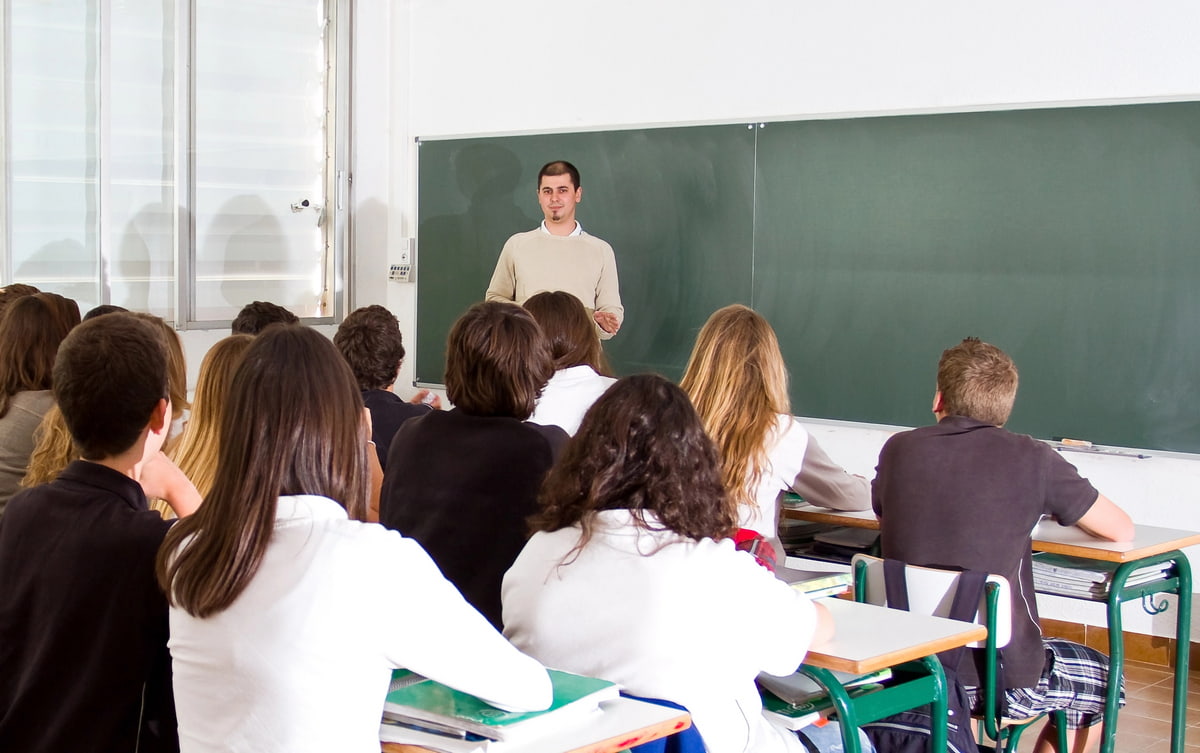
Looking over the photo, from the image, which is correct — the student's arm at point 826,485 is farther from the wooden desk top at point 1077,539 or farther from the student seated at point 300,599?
the student seated at point 300,599

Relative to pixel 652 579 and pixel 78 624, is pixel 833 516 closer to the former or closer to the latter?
pixel 652 579

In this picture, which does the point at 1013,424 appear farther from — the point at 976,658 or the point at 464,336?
the point at 464,336

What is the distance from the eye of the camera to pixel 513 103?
6.50 meters

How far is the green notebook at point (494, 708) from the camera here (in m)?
1.73

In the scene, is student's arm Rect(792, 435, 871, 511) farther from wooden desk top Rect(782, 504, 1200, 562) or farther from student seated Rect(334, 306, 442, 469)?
student seated Rect(334, 306, 442, 469)

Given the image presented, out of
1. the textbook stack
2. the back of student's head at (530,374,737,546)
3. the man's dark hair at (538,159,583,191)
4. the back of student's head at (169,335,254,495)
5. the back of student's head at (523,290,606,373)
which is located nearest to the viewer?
the back of student's head at (530,374,737,546)

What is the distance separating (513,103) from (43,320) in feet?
12.0

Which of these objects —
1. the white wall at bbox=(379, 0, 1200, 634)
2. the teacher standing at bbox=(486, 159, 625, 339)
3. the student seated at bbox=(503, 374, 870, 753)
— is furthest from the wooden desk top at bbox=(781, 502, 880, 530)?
the teacher standing at bbox=(486, 159, 625, 339)

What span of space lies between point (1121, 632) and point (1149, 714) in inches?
49.7

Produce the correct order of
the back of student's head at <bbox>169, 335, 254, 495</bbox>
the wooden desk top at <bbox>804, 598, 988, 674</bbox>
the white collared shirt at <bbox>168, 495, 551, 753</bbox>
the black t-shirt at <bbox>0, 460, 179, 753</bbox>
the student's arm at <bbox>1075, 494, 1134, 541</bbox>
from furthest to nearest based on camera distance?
the student's arm at <bbox>1075, 494, 1134, 541</bbox>
the back of student's head at <bbox>169, 335, 254, 495</bbox>
the wooden desk top at <bbox>804, 598, 988, 674</bbox>
the black t-shirt at <bbox>0, 460, 179, 753</bbox>
the white collared shirt at <bbox>168, 495, 551, 753</bbox>

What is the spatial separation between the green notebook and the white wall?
12.1ft

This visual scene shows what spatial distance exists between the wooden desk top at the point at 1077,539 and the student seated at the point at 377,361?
4.02ft

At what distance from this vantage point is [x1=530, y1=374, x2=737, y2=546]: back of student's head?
2004 mm

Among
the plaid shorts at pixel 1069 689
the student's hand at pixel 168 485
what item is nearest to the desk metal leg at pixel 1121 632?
the plaid shorts at pixel 1069 689
